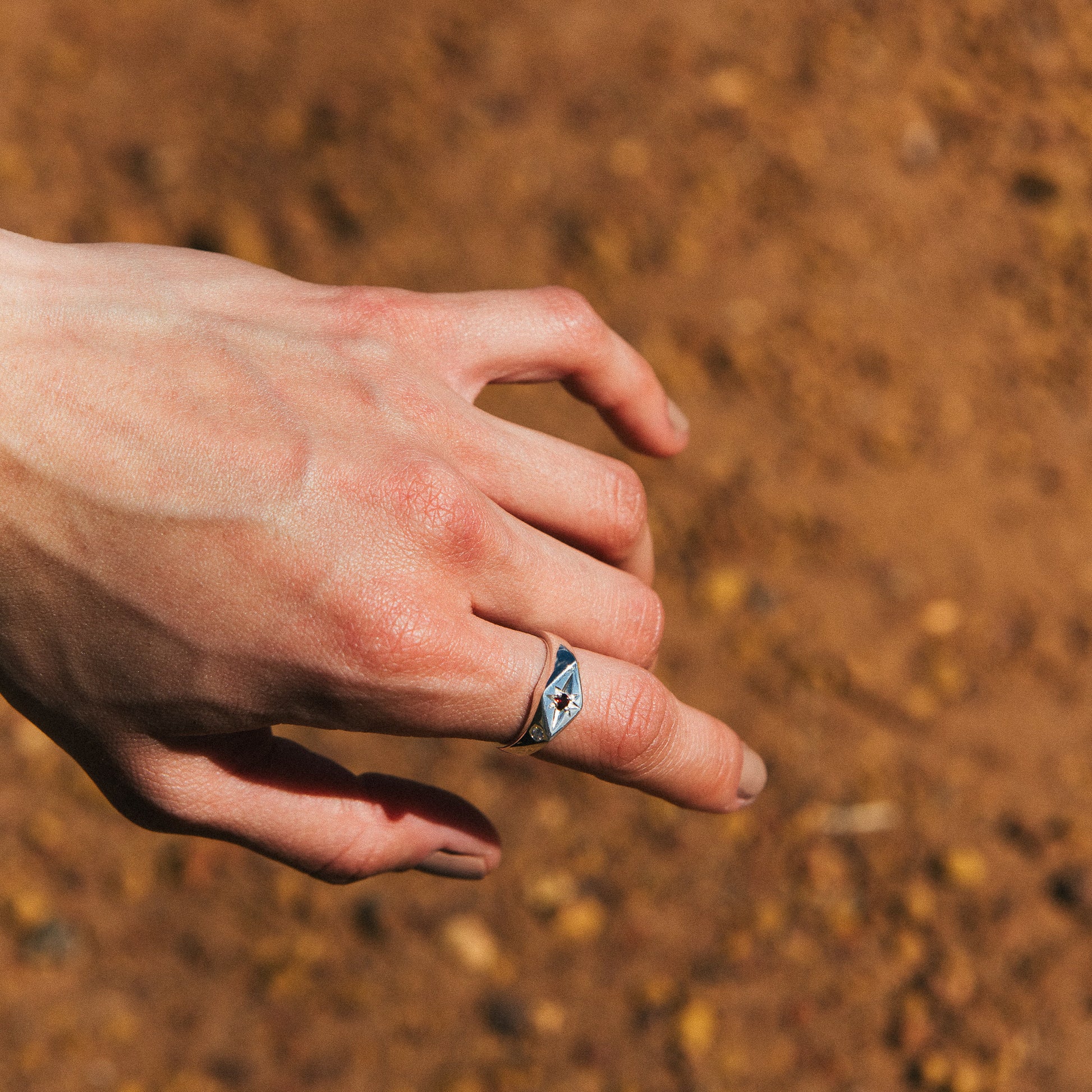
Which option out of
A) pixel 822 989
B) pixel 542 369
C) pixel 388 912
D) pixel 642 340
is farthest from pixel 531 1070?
pixel 642 340

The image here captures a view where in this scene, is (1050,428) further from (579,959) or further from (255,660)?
(255,660)

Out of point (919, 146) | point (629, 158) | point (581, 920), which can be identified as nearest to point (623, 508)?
point (581, 920)

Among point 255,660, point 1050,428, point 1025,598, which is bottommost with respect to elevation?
point 1025,598

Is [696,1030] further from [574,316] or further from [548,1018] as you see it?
[574,316]

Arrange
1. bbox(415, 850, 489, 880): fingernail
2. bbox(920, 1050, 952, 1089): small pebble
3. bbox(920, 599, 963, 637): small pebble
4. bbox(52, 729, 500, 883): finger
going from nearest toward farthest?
bbox(52, 729, 500, 883): finger
bbox(415, 850, 489, 880): fingernail
bbox(920, 1050, 952, 1089): small pebble
bbox(920, 599, 963, 637): small pebble

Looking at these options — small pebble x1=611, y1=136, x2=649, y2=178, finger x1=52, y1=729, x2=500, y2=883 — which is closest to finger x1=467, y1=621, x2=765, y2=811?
finger x1=52, y1=729, x2=500, y2=883

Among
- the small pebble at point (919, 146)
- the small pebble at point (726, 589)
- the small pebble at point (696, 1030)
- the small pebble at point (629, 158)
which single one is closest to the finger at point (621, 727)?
the small pebble at point (696, 1030)

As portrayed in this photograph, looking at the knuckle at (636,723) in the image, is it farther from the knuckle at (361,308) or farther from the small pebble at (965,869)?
the small pebble at (965,869)

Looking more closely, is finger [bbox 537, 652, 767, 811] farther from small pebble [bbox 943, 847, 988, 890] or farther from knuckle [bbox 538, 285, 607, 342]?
small pebble [bbox 943, 847, 988, 890]
